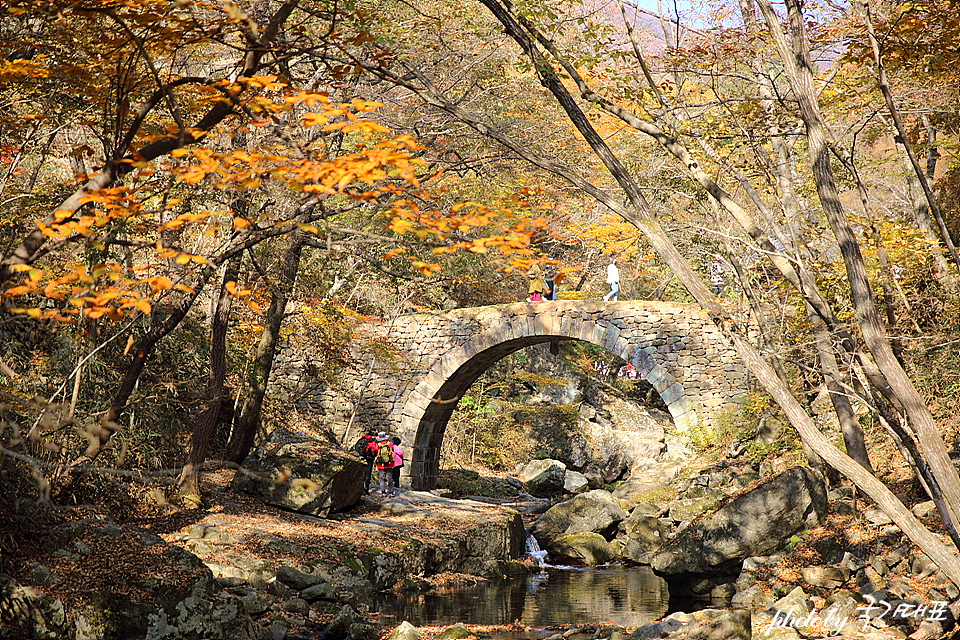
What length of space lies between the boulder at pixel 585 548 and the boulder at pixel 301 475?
10.0 ft

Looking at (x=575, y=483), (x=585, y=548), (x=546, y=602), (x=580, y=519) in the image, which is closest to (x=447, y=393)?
(x=575, y=483)

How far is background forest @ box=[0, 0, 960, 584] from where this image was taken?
3285 millimetres

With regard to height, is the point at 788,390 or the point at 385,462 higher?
the point at 788,390

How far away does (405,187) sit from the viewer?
15.8ft

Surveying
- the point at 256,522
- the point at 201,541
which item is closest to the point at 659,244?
the point at 201,541

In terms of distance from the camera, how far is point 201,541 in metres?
6.87

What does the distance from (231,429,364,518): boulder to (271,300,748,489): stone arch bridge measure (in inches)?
130

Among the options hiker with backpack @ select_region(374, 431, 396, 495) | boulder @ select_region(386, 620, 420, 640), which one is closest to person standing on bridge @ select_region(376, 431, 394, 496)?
hiker with backpack @ select_region(374, 431, 396, 495)

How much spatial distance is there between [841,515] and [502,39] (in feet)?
21.8

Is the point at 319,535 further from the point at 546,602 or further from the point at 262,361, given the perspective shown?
the point at 546,602

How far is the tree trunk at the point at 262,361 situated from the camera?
28.5 feet

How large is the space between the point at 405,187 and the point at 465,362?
9497 mm

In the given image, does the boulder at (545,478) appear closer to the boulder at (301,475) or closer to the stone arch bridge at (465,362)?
the stone arch bridge at (465,362)

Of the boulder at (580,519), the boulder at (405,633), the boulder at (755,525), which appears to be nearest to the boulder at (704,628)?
the boulder at (405,633)
